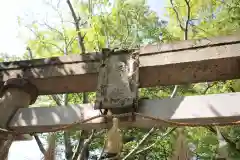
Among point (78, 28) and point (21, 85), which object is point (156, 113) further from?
point (78, 28)

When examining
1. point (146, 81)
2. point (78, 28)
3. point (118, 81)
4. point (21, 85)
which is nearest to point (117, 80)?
point (118, 81)

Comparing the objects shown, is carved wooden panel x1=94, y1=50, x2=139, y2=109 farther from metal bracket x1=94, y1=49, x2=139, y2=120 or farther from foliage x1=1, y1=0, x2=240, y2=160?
foliage x1=1, y1=0, x2=240, y2=160

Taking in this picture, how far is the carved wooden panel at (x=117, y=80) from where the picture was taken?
108 inches

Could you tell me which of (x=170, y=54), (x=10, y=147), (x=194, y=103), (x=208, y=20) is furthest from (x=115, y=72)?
(x=208, y=20)

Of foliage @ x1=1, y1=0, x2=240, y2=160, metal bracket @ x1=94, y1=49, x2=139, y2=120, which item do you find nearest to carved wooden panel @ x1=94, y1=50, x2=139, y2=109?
metal bracket @ x1=94, y1=49, x2=139, y2=120

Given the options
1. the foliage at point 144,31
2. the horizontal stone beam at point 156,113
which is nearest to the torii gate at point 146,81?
the horizontal stone beam at point 156,113

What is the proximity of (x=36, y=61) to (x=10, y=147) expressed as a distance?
1.00 meters

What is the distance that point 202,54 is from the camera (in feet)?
9.50

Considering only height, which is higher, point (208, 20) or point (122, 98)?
Answer: point (208, 20)

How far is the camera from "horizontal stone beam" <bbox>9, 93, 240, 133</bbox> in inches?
99.3

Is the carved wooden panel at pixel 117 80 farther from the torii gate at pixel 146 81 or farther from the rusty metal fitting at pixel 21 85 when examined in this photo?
the rusty metal fitting at pixel 21 85

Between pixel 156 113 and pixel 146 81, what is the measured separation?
0.49 m

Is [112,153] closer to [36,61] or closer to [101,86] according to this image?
[101,86]

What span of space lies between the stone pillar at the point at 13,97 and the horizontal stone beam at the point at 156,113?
0.26 feet
